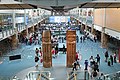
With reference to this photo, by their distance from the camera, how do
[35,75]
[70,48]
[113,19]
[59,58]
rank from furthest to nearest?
[113,19], [59,58], [70,48], [35,75]

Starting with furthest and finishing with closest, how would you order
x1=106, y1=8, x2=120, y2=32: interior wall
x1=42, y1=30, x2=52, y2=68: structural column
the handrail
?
x1=106, y1=8, x2=120, y2=32: interior wall < x1=42, y1=30, x2=52, y2=68: structural column < the handrail

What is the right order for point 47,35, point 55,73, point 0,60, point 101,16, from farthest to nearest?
point 101,16 → point 0,60 → point 47,35 → point 55,73

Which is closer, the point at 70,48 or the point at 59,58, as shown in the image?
the point at 70,48

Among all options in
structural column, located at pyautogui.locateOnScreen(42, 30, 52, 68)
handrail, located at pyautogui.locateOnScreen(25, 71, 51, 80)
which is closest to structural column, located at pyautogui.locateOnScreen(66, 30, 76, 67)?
structural column, located at pyautogui.locateOnScreen(42, 30, 52, 68)

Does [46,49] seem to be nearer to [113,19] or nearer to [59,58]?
[59,58]

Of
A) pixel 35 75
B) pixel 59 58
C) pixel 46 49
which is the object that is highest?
pixel 46 49

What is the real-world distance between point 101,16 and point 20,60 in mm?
18565

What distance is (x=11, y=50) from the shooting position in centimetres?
3891

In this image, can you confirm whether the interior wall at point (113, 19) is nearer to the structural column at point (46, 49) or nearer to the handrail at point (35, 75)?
the structural column at point (46, 49)

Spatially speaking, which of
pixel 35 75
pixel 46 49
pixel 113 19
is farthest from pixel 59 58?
Result: pixel 35 75

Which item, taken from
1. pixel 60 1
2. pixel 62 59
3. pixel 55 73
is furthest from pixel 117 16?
pixel 60 1

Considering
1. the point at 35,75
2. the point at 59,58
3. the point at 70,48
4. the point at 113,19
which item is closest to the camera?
the point at 35,75

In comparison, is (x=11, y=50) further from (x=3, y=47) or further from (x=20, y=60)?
(x=20, y=60)

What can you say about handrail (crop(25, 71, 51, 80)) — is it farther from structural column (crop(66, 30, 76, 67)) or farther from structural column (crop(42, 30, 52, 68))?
structural column (crop(66, 30, 76, 67))
